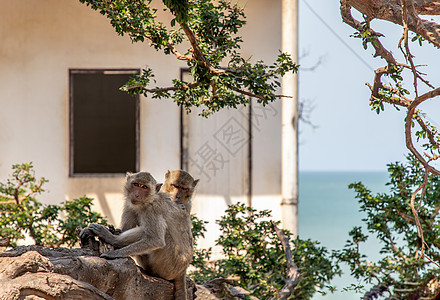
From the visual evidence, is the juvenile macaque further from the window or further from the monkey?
the window

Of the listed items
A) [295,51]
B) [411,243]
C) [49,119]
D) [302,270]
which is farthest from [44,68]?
[411,243]

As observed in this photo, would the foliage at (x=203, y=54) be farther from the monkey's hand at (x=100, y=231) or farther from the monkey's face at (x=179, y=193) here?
the monkey's hand at (x=100, y=231)

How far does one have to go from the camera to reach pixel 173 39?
171 inches

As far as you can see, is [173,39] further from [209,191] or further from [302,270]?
[209,191]

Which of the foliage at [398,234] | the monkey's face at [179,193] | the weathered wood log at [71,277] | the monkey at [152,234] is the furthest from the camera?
the foliage at [398,234]

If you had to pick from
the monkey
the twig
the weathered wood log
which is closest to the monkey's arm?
the monkey

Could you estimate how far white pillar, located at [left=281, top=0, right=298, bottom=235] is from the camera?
6918 mm

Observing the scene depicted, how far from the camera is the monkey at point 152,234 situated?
3461 mm

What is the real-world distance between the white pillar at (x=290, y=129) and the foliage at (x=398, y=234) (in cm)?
142

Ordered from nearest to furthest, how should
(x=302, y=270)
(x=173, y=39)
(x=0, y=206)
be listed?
(x=173, y=39) → (x=302, y=270) → (x=0, y=206)

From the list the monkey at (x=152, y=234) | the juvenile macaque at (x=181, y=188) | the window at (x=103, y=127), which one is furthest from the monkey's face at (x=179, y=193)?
the window at (x=103, y=127)

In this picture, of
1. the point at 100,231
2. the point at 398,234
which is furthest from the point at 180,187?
the point at 398,234

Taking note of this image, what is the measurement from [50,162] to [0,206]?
1.68 m

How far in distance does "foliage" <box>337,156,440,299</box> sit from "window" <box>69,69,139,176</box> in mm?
5052
